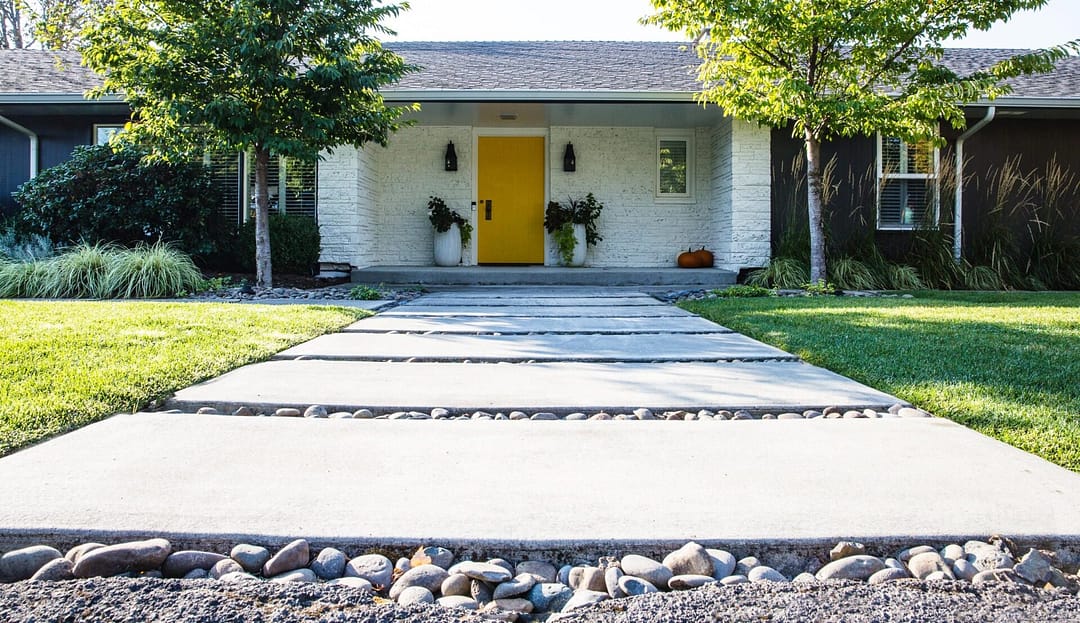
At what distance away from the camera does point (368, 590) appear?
48.8 inches

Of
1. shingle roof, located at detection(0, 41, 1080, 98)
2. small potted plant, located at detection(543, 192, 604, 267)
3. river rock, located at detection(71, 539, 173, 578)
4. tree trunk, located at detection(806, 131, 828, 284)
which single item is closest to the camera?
river rock, located at detection(71, 539, 173, 578)

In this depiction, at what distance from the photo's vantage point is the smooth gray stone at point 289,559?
1.29 metres

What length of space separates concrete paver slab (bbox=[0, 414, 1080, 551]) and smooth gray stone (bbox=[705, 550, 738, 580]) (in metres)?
0.04

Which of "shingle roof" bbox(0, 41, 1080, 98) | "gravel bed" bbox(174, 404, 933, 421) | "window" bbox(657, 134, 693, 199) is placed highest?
"shingle roof" bbox(0, 41, 1080, 98)

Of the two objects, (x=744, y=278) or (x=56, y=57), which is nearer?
(x=744, y=278)

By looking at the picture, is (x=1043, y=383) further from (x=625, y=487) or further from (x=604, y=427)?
(x=625, y=487)

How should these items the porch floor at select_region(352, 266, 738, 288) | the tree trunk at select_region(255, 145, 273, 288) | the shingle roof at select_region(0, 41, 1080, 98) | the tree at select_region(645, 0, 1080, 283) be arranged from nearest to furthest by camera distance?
the tree at select_region(645, 0, 1080, 283), the tree trunk at select_region(255, 145, 273, 288), the porch floor at select_region(352, 266, 738, 288), the shingle roof at select_region(0, 41, 1080, 98)

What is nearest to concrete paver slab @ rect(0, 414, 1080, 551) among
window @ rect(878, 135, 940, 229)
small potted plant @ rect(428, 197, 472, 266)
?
small potted plant @ rect(428, 197, 472, 266)

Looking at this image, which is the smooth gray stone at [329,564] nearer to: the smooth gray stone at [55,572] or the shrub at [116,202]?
the smooth gray stone at [55,572]

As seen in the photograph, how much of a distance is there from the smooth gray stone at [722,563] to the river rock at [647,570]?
8 centimetres

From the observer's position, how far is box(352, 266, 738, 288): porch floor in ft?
29.3

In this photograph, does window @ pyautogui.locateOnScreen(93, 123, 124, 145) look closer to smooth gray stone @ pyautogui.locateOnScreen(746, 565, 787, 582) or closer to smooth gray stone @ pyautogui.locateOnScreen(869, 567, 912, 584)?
smooth gray stone @ pyautogui.locateOnScreen(746, 565, 787, 582)

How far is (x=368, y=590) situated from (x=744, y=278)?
8.65 meters

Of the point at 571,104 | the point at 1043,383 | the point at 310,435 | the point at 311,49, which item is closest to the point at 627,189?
the point at 571,104
